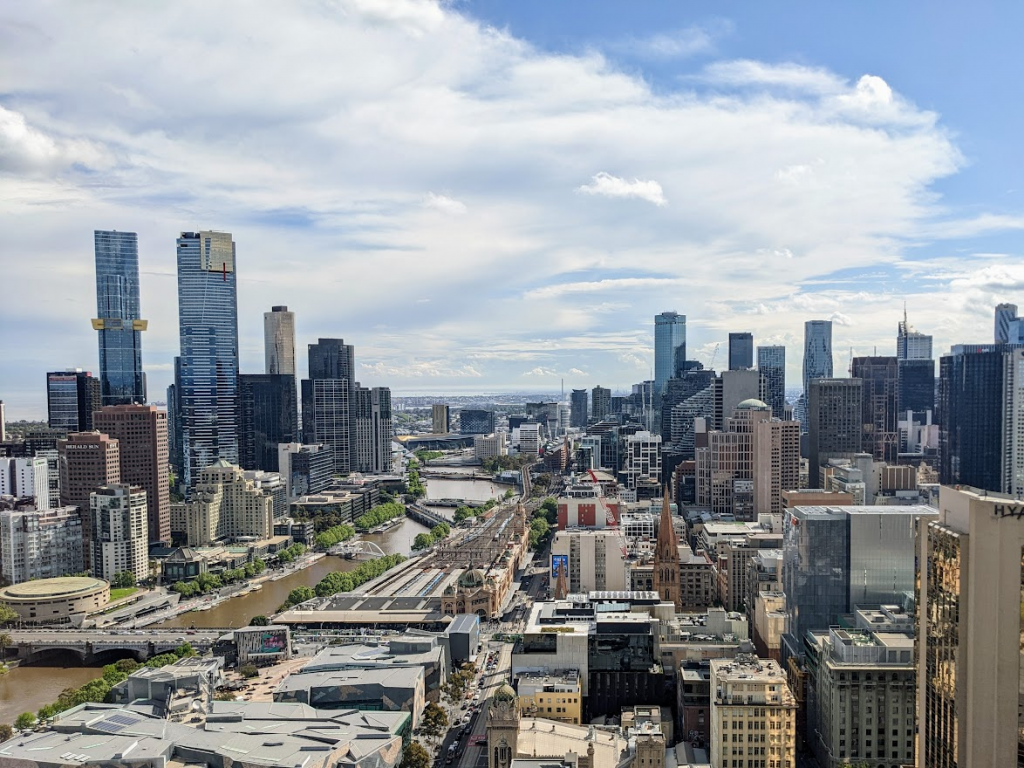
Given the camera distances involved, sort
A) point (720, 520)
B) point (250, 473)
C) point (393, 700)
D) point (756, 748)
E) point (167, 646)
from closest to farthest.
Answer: point (756, 748), point (393, 700), point (167, 646), point (720, 520), point (250, 473)

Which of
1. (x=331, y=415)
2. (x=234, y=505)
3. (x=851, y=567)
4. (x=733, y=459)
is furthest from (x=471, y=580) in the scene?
(x=331, y=415)

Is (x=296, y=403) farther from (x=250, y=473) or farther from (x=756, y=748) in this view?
(x=756, y=748)

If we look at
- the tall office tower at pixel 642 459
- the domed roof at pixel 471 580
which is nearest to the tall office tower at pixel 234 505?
the domed roof at pixel 471 580

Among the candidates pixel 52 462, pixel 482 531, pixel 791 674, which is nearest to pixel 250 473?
pixel 52 462

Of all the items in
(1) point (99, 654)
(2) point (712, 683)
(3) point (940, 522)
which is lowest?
(1) point (99, 654)

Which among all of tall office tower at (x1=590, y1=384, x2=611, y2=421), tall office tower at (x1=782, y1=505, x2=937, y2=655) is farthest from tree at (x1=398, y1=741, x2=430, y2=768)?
tall office tower at (x1=590, y1=384, x2=611, y2=421)

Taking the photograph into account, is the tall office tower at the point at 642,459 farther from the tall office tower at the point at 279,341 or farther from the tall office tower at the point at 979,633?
the tall office tower at the point at 979,633

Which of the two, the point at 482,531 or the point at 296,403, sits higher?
the point at 296,403
